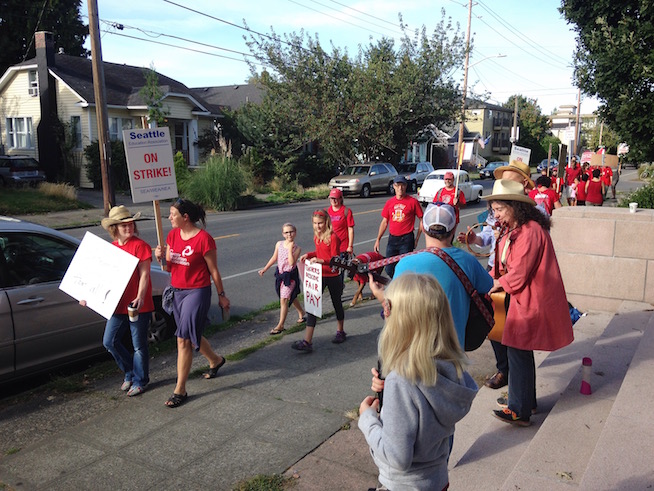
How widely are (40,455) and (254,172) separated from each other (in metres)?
30.0

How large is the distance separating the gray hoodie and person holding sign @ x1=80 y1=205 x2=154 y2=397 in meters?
3.36

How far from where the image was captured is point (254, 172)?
33.5m

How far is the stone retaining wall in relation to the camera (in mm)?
7059

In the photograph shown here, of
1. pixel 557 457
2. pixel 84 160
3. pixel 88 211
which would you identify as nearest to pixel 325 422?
pixel 557 457

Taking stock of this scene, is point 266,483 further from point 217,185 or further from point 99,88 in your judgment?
point 217,185

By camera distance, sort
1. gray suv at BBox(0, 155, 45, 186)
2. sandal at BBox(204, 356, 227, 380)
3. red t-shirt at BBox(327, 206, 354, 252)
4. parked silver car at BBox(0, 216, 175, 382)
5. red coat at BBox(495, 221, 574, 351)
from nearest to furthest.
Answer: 1. red coat at BBox(495, 221, 574, 351)
2. parked silver car at BBox(0, 216, 175, 382)
3. sandal at BBox(204, 356, 227, 380)
4. red t-shirt at BBox(327, 206, 354, 252)
5. gray suv at BBox(0, 155, 45, 186)

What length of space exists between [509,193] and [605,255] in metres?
4.02

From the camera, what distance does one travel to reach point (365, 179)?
30016 mm

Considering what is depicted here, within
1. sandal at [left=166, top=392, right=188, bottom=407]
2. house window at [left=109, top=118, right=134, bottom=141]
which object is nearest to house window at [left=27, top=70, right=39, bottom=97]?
house window at [left=109, top=118, right=134, bottom=141]

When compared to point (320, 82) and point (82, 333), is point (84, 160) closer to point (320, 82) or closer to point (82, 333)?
point (320, 82)

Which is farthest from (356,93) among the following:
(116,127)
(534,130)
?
(534,130)

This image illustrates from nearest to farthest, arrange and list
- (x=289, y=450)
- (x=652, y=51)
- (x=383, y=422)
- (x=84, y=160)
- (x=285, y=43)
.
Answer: (x=383, y=422)
(x=289, y=450)
(x=652, y=51)
(x=84, y=160)
(x=285, y=43)

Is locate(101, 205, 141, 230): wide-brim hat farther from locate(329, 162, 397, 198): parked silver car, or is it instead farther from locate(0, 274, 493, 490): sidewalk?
locate(329, 162, 397, 198): parked silver car

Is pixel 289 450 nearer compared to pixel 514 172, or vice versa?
pixel 289 450
